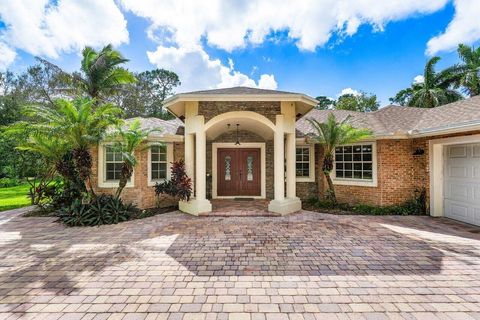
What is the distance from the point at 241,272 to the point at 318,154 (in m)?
7.77

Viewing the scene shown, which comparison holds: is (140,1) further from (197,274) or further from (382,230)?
(382,230)

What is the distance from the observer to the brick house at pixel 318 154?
24.0 feet

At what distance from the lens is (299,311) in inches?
115

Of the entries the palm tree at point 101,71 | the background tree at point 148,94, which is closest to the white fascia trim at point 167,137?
the palm tree at point 101,71

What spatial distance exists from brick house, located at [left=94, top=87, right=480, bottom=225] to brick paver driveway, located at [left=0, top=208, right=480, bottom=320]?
5.57 ft

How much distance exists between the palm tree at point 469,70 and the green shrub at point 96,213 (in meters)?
27.8

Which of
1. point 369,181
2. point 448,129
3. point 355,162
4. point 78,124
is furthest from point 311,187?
point 78,124

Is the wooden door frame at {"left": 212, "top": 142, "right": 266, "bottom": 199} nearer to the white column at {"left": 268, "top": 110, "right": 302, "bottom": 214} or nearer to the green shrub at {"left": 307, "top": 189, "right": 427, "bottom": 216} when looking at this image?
the white column at {"left": 268, "top": 110, "right": 302, "bottom": 214}

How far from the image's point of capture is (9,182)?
17734mm

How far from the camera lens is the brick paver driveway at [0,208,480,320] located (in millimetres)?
2988

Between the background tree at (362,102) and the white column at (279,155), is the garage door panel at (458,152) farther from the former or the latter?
the background tree at (362,102)

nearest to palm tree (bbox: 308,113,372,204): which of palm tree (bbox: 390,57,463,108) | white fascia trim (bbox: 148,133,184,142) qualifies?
white fascia trim (bbox: 148,133,184,142)

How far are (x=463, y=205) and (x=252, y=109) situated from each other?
738 centimetres

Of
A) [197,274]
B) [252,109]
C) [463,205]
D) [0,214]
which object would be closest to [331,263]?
[197,274]
